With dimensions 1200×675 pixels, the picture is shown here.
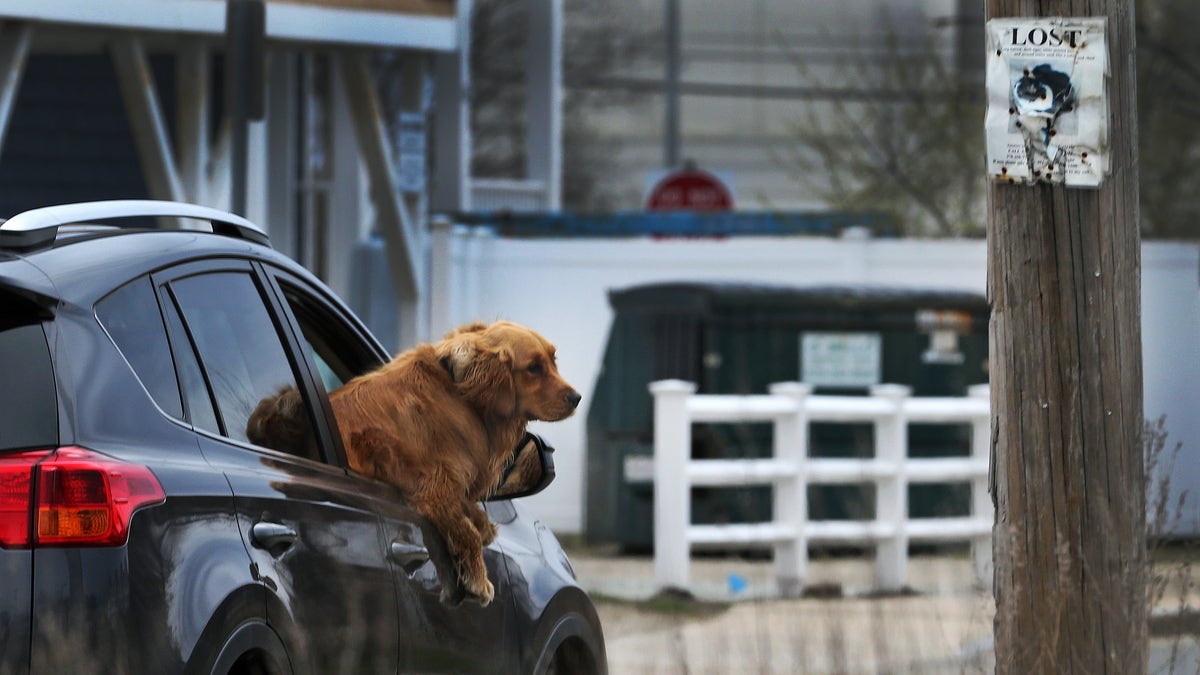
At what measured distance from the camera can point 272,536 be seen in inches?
144

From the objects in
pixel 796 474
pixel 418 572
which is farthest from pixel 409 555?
pixel 796 474

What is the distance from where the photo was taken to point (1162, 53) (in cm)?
2080

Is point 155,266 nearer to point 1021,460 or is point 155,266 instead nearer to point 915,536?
point 1021,460

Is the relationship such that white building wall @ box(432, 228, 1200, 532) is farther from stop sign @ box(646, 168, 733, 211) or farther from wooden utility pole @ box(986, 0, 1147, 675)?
wooden utility pole @ box(986, 0, 1147, 675)

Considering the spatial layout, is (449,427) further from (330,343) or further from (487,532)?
(330,343)

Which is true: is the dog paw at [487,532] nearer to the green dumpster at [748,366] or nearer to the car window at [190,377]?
the car window at [190,377]

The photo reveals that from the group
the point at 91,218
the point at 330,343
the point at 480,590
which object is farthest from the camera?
the point at 330,343

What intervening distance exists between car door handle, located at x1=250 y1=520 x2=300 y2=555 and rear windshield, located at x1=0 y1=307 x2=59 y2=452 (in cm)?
51

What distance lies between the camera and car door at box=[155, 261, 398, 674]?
3.66 m

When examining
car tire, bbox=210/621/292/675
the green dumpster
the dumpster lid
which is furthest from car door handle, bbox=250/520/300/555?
the dumpster lid

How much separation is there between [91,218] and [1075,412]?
2399mm

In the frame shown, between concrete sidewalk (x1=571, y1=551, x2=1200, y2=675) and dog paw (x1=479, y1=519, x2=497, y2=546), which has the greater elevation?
dog paw (x1=479, y1=519, x2=497, y2=546)

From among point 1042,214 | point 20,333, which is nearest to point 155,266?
point 20,333

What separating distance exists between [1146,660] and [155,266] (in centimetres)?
267
